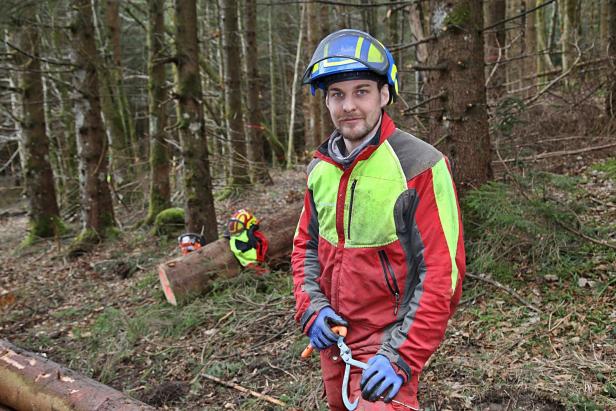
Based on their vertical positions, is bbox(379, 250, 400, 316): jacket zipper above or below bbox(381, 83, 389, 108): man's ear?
below

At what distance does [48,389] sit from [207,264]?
2801 mm

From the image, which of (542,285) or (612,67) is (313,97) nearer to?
(612,67)

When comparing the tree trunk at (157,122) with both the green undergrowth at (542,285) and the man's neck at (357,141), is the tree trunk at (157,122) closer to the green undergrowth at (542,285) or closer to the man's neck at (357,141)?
the green undergrowth at (542,285)

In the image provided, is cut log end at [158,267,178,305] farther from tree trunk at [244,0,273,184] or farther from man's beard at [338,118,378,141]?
tree trunk at [244,0,273,184]

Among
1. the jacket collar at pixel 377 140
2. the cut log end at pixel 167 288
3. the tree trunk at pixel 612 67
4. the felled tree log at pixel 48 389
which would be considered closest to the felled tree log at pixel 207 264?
the cut log end at pixel 167 288

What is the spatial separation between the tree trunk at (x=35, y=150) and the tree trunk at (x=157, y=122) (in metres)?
2.20

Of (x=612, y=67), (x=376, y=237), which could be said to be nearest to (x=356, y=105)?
(x=376, y=237)

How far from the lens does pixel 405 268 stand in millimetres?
2215

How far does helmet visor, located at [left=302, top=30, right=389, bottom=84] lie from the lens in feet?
7.30

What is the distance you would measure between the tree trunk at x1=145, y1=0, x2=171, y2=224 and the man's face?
803 centimetres

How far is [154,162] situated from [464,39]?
7470 mm

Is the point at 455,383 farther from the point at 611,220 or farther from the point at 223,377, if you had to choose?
the point at 611,220

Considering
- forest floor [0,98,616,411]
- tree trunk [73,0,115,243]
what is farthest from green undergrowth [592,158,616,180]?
tree trunk [73,0,115,243]

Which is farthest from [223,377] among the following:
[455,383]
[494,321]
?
[494,321]
